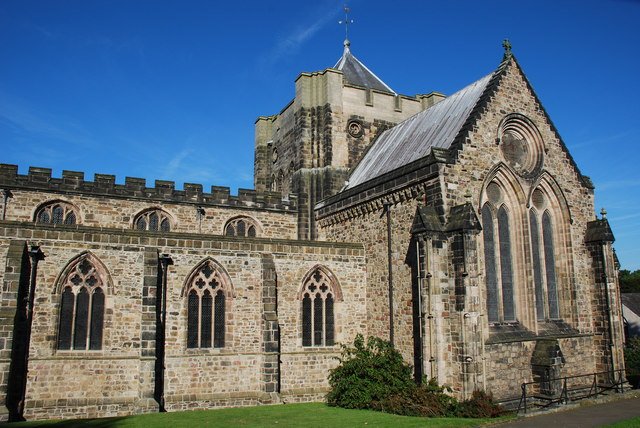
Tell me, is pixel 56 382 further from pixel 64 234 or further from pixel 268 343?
pixel 268 343

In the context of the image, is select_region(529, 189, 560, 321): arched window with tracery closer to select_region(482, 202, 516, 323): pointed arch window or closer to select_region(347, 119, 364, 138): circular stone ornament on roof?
select_region(482, 202, 516, 323): pointed arch window

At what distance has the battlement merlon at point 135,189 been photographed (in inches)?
922

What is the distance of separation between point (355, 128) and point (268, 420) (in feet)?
57.8

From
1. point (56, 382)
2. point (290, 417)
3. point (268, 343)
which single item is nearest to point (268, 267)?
point (268, 343)

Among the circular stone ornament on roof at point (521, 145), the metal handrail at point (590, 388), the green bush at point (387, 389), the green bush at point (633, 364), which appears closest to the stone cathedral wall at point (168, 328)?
the green bush at point (387, 389)

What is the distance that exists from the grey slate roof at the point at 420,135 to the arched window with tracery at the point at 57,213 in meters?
12.9

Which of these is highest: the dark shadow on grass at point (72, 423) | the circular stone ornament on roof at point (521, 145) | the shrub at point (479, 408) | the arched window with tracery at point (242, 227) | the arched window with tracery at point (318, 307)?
the circular stone ornament on roof at point (521, 145)

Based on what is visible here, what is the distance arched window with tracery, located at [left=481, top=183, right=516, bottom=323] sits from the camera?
20094 millimetres

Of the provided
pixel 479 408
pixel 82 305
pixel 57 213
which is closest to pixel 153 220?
pixel 57 213

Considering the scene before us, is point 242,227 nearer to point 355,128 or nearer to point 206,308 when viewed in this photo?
point 206,308

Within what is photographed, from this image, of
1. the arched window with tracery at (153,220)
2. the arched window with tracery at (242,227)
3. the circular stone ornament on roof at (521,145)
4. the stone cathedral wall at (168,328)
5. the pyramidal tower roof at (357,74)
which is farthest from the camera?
the pyramidal tower roof at (357,74)

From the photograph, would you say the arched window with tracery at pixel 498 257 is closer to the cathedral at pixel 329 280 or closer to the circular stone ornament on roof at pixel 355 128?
the cathedral at pixel 329 280

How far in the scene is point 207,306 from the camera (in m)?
20.3

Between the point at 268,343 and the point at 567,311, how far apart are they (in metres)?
12.0
